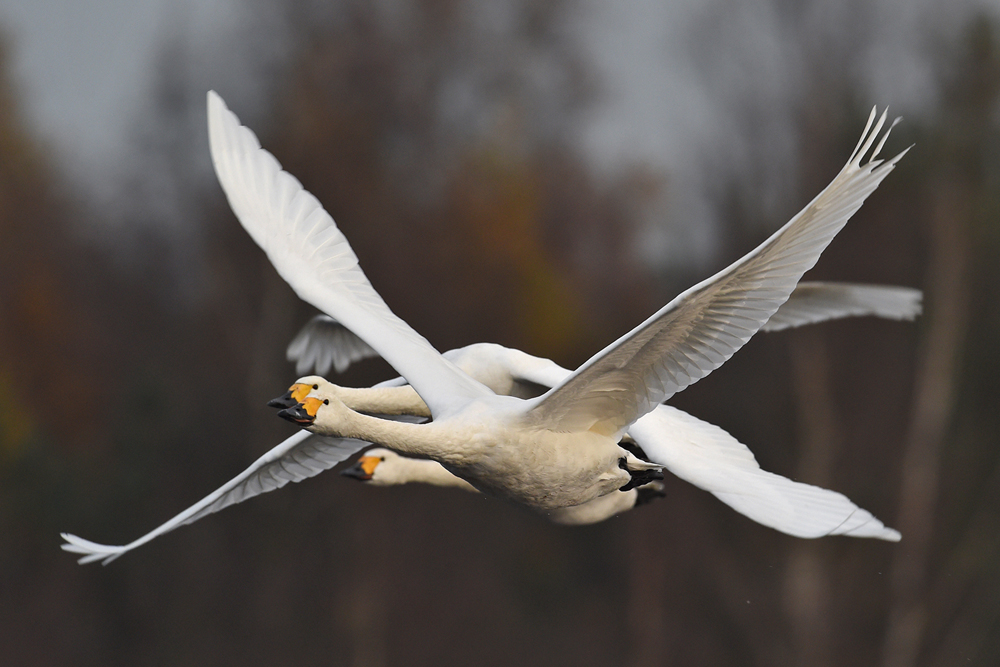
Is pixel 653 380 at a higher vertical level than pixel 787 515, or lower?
higher

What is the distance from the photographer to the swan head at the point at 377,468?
9867mm

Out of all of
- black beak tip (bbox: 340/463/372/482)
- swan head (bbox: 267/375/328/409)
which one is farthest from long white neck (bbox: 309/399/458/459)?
black beak tip (bbox: 340/463/372/482)

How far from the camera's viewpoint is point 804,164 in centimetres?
2009

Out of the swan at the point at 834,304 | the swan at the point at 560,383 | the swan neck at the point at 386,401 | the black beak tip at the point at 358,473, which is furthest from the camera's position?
the black beak tip at the point at 358,473

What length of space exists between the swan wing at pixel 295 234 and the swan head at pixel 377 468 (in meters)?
2.05

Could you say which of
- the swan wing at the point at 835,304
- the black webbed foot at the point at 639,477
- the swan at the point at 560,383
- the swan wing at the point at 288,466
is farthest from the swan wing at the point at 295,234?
the swan wing at the point at 835,304

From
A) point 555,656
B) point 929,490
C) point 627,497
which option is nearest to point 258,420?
point 555,656

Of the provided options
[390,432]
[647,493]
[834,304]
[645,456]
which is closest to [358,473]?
[647,493]

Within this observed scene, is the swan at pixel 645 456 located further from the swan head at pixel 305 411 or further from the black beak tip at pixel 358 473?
the black beak tip at pixel 358 473

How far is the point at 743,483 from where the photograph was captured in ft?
23.3

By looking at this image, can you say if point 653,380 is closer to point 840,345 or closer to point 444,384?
point 444,384

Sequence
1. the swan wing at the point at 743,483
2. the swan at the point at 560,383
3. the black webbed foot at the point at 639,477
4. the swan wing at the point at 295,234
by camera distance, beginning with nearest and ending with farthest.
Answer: the swan at the point at 560,383 → the swan wing at the point at 743,483 → the black webbed foot at the point at 639,477 → the swan wing at the point at 295,234

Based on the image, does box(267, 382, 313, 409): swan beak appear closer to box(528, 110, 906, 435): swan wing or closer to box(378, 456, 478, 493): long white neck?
box(528, 110, 906, 435): swan wing

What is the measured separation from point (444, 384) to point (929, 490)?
15500 mm
